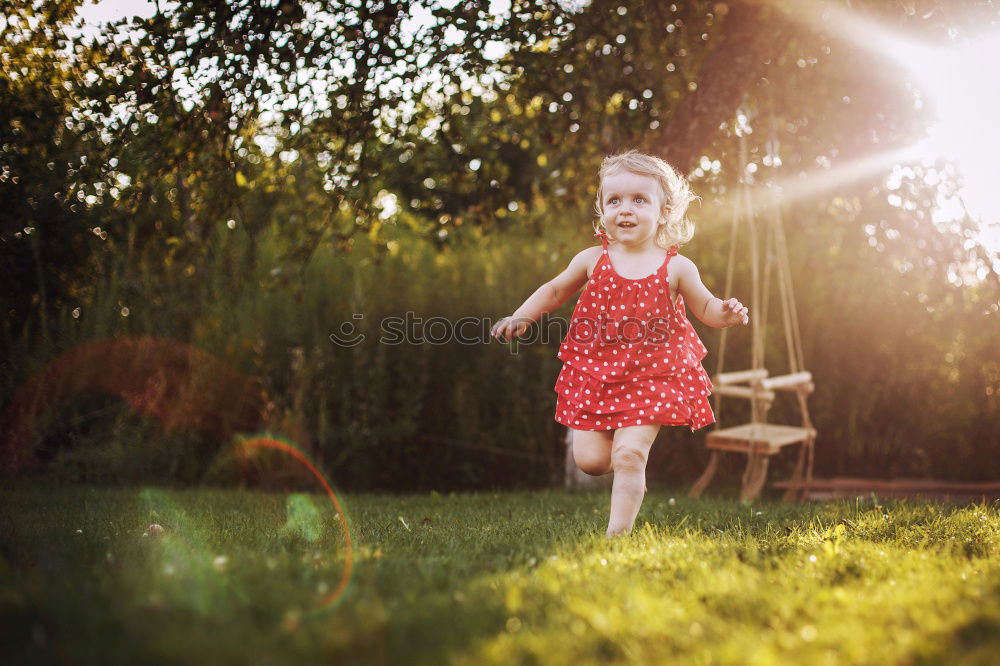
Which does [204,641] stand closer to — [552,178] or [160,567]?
[160,567]

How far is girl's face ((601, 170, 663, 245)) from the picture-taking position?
11.4 ft

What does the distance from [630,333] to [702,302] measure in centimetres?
34

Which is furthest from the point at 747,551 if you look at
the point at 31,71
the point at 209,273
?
the point at 209,273

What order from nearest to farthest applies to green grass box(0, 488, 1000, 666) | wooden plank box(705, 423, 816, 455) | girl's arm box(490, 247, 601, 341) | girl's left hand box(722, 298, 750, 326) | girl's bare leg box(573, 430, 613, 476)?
1. green grass box(0, 488, 1000, 666)
2. girl's left hand box(722, 298, 750, 326)
3. girl's bare leg box(573, 430, 613, 476)
4. girl's arm box(490, 247, 601, 341)
5. wooden plank box(705, 423, 816, 455)

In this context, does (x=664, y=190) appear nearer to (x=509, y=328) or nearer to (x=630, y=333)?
(x=630, y=333)

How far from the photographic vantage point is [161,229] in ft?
18.3

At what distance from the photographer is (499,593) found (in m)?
2.18

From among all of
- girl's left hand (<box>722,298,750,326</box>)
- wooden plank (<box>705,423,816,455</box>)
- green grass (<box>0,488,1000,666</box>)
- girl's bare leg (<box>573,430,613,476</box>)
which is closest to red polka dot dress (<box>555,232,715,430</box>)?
girl's bare leg (<box>573,430,613,476</box>)

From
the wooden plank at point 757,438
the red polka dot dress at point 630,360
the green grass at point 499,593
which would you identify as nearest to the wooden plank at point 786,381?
the wooden plank at point 757,438

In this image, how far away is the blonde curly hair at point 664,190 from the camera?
3.51 metres

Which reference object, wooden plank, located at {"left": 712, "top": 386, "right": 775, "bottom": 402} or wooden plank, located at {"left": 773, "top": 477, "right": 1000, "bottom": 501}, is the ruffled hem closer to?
wooden plank, located at {"left": 712, "top": 386, "right": 775, "bottom": 402}

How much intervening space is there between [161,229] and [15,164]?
1551mm

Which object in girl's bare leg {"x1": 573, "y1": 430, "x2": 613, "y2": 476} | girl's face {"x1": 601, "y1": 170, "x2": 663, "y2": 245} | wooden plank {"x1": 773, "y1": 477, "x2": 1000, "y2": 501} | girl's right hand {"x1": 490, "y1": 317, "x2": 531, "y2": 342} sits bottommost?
wooden plank {"x1": 773, "y1": 477, "x2": 1000, "y2": 501}

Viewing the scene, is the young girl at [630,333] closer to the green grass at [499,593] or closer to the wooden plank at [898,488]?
the green grass at [499,593]
